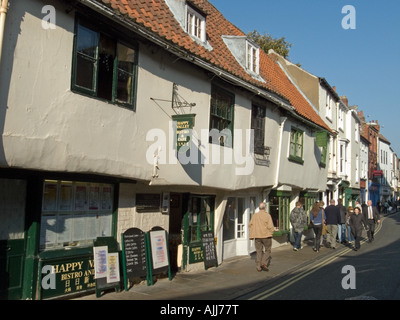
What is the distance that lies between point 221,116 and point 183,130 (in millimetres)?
2896

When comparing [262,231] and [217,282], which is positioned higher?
[262,231]

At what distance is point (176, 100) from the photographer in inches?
383

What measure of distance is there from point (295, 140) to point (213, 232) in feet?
26.0

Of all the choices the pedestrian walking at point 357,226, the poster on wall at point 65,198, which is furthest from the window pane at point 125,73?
the pedestrian walking at point 357,226

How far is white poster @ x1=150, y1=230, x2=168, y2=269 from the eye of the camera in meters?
9.02

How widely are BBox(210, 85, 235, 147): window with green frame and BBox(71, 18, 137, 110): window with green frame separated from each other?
3.46 metres

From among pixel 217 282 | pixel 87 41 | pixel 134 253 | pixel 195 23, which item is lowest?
pixel 217 282

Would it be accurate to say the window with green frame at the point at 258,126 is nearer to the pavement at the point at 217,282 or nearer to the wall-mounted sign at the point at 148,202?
the pavement at the point at 217,282

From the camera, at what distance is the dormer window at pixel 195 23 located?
36.6ft

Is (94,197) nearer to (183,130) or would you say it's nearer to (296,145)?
(183,130)

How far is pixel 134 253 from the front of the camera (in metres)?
8.55

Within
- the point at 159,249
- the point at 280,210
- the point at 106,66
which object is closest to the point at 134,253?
the point at 159,249
